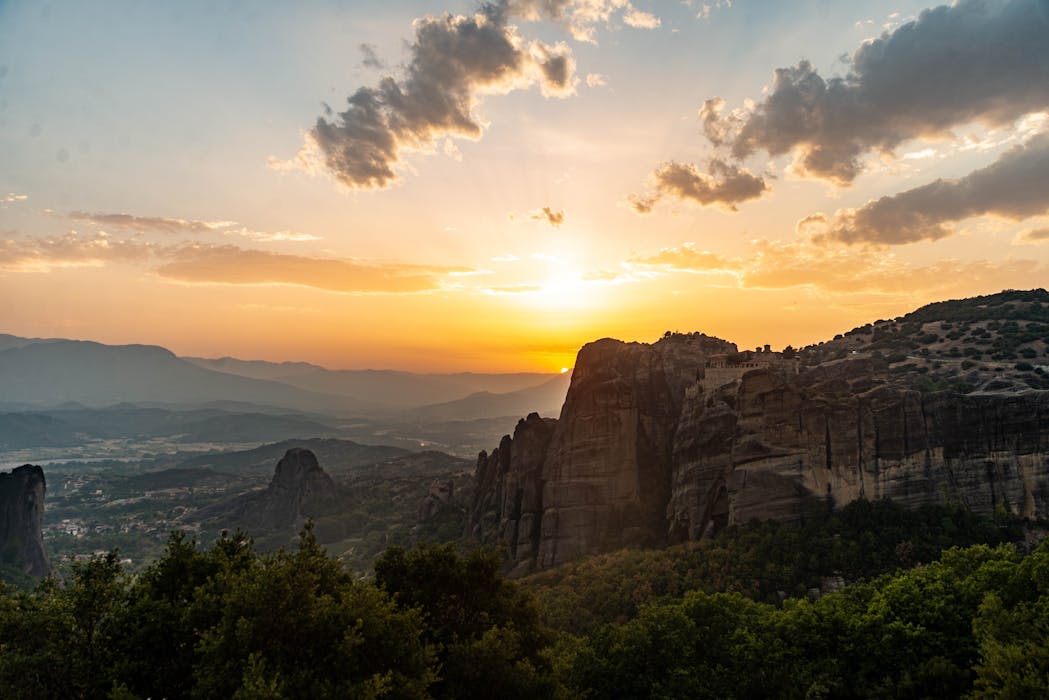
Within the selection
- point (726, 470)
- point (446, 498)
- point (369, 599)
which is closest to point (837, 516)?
point (726, 470)

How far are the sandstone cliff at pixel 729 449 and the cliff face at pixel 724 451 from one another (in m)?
0.15

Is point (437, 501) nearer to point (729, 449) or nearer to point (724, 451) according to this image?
point (724, 451)

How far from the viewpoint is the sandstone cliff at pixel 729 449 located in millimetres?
54031

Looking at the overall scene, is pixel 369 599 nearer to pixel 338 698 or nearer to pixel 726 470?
pixel 338 698

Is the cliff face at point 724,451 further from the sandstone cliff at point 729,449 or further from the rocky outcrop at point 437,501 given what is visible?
the rocky outcrop at point 437,501

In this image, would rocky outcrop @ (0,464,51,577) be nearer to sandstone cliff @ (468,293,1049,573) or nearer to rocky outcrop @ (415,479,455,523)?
rocky outcrop @ (415,479,455,523)

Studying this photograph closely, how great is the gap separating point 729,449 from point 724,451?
0.97 m

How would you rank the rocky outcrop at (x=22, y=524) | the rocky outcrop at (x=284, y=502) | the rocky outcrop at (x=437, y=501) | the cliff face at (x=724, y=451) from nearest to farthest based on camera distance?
the cliff face at (x=724, y=451) < the rocky outcrop at (x=22, y=524) < the rocky outcrop at (x=437, y=501) < the rocky outcrop at (x=284, y=502)

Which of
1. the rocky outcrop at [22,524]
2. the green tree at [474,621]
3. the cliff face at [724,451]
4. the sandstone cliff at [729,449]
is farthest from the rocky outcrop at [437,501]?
the green tree at [474,621]

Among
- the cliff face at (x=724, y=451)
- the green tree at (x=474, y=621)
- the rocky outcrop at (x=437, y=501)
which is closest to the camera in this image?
the green tree at (x=474, y=621)

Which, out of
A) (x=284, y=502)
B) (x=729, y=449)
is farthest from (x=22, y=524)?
(x=729, y=449)

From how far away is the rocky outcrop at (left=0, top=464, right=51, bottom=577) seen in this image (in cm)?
11288

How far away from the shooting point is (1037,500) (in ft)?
169

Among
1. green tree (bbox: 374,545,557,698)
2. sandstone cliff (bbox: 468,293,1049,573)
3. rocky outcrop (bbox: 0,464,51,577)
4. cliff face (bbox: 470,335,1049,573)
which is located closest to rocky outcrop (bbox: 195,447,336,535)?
rocky outcrop (bbox: 0,464,51,577)
